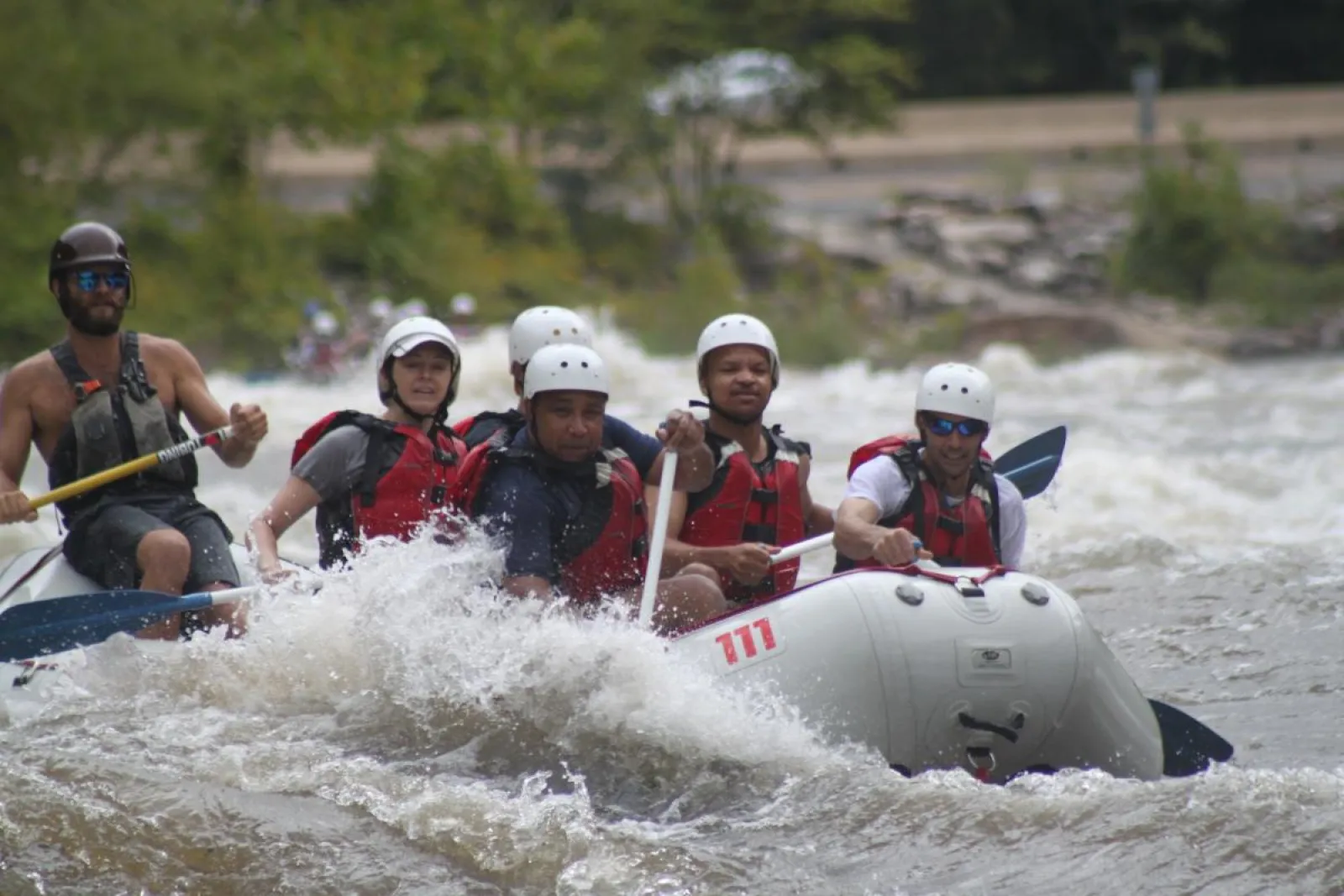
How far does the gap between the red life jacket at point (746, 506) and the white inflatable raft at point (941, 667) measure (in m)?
0.56

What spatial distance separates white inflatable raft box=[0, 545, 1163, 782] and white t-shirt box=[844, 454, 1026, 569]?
1.72 feet

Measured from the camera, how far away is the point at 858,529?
5.93 m

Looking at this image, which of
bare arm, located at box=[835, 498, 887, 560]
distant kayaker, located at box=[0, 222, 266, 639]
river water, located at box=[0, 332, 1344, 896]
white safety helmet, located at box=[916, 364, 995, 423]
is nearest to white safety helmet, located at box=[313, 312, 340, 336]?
river water, located at box=[0, 332, 1344, 896]

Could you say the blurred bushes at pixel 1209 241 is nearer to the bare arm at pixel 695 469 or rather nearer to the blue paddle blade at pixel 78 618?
the bare arm at pixel 695 469

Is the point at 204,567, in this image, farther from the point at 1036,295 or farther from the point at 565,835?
the point at 1036,295

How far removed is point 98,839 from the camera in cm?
525

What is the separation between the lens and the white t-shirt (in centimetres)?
619

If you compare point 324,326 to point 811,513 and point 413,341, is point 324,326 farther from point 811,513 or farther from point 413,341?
point 811,513

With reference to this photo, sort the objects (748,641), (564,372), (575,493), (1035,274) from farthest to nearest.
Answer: (1035,274) → (575,493) → (564,372) → (748,641)

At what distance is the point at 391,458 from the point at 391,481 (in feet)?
0.24

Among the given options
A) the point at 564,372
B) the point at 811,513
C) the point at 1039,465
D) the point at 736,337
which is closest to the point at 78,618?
the point at 564,372

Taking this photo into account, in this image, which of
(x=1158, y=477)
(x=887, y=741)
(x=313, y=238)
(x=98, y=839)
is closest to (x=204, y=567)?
(x=98, y=839)

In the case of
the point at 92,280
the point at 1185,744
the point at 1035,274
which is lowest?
the point at 1185,744

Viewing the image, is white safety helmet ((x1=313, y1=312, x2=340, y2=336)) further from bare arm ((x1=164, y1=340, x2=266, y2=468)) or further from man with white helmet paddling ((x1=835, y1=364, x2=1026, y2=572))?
man with white helmet paddling ((x1=835, y1=364, x2=1026, y2=572))
